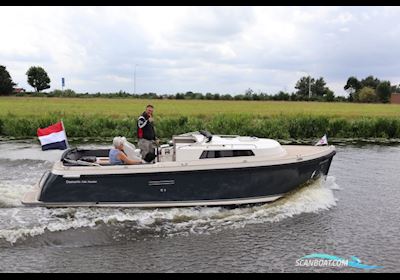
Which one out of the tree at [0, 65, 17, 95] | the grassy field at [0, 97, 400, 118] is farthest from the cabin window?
the tree at [0, 65, 17, 95]

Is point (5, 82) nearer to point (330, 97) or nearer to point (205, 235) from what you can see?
point (330, 97)

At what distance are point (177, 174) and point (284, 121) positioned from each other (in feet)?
58.7

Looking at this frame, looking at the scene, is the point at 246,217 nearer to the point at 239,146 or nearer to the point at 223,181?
the point at 223,181

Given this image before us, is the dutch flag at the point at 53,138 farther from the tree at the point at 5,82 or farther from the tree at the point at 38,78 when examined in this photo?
the tree at the point at 38,78

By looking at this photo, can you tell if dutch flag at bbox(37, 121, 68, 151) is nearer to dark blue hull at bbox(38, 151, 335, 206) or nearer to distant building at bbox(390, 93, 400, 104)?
dark blue hull at bbox(38, 151, 335, 206)

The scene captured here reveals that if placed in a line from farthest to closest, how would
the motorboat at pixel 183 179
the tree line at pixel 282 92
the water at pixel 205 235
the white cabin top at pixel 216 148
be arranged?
the tree line at pixel 282 92
the white cabin top at pixel 216 148
the motorboat at pixel 183 179
the water at pixel 205 235

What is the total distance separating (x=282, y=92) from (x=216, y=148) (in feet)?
231

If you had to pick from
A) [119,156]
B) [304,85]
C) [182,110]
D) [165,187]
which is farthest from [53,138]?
[304,85]

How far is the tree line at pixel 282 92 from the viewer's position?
252 ft

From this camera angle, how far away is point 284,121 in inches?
1101

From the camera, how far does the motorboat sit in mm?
11055


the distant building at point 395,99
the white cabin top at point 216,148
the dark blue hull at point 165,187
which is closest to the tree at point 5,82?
the distant building at point 395,99

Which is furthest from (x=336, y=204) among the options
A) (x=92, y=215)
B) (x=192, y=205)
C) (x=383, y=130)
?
(x=383, y=130)

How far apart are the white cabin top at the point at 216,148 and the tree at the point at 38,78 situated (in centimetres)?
10757
